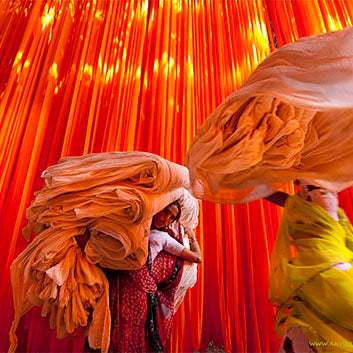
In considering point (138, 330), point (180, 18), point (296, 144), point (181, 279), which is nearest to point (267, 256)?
point (181, 279)

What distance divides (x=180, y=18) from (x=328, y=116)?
2798mm

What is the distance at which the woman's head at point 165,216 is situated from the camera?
1306mm

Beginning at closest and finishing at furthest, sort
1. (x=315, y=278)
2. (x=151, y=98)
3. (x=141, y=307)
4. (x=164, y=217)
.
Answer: (x=315, y=278) → (x=141, y=307) → (x=164, y=217) → (x=151, y=98)

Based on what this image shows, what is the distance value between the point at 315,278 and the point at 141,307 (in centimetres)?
63

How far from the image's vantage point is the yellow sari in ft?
2.32

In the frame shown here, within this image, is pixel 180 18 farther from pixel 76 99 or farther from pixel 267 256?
pixel 267 256

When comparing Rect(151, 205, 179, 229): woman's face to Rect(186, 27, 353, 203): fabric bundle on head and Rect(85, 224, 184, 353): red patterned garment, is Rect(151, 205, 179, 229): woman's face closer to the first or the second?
Rect(85, 224, 184, 353): red patterned garment

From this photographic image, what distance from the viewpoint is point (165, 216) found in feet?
4.30

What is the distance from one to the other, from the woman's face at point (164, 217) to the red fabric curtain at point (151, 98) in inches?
31.7

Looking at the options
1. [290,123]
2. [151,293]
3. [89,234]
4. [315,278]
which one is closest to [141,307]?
[151,293]

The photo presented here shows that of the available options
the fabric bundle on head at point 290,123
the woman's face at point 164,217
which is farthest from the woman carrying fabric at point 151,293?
the fabric bundle on head at point 290,123

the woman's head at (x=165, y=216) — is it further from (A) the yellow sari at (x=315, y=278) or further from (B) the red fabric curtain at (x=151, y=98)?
(B) the red fabric curtain at (x=151, y=98)

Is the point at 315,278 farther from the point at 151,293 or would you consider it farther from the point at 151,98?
the point at 151,98

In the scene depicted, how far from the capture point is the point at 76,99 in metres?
2.70
